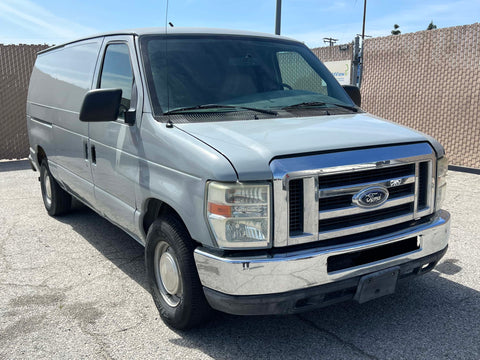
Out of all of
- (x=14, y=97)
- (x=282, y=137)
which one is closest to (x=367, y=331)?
(x=282, y=137)

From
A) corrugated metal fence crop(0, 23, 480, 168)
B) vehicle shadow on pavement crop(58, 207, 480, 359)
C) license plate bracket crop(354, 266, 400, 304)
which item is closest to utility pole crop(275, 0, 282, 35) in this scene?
corrugated metal fence crop(0, 23, 480, 168)

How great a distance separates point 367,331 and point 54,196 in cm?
449

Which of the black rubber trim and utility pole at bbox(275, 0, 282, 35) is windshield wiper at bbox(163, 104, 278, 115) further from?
utility pole at bbox(275, 0, 282, 35)

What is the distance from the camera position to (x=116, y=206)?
4.10m

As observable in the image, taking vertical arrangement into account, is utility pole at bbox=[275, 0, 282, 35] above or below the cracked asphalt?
above

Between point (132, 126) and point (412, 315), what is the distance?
249 cm

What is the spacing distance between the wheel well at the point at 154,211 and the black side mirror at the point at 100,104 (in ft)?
2.39

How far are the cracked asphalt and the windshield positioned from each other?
157 centimetres

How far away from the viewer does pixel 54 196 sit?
20.7 feet

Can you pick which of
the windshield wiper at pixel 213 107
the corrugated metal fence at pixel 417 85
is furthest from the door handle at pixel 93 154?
the corrugated metal fence at pixel 417 85

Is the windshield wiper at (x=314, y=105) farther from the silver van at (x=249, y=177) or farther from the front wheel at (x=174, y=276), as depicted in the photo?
the front wheel at (x=174, y=276)

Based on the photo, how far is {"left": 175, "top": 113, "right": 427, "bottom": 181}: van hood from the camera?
2773mm

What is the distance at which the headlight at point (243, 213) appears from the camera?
2.74 meters

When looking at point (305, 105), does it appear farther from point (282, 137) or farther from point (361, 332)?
point (361, 332)
